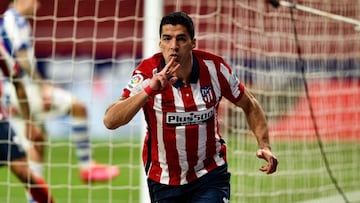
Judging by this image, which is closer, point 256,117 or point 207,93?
point 207,93

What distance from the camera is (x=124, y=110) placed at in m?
4.65

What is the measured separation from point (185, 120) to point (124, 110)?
1.73ft

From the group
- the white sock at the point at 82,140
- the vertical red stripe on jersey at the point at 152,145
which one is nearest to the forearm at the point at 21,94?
the white sock at the point at 82,140

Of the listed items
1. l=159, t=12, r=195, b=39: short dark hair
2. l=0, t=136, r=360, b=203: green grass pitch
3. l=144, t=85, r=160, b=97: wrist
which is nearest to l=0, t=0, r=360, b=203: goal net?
l=0, t=136, r=360, b=203: green grass pitch

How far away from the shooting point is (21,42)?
27.6ft

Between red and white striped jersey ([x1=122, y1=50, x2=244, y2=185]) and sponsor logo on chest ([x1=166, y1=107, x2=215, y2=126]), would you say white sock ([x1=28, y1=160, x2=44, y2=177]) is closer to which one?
red and white striped jersey ([x1=122, y1=50, x2=244, y2=185])

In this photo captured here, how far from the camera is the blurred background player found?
854 centimetres

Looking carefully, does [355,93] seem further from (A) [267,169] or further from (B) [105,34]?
(A) [267,169]

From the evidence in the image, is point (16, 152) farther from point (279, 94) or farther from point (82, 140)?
point (279, 94)

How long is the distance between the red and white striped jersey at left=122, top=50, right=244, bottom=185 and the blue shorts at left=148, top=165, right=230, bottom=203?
3cm

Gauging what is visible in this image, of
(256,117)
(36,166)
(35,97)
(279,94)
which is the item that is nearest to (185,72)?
(256,117)

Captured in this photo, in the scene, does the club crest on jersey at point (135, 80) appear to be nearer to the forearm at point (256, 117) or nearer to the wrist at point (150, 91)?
the wrist at point (150, 91)

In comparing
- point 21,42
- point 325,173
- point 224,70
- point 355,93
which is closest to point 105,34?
point 355,93

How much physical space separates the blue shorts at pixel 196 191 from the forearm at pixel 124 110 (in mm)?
621
